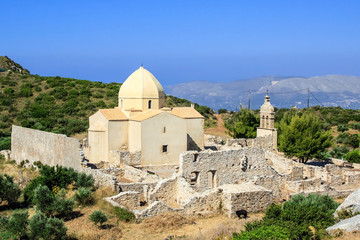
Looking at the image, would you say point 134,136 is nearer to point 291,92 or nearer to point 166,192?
Result: point 166,192

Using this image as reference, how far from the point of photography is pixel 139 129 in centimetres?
2594

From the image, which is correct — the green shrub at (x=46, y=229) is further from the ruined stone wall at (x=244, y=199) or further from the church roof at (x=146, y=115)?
the church roof at (x=146, y=115)

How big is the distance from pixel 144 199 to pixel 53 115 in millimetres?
32018

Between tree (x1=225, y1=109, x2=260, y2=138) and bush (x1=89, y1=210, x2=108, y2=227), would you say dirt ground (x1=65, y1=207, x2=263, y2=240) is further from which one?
tree (x1=225, y1=109, x2=260, y2=138)

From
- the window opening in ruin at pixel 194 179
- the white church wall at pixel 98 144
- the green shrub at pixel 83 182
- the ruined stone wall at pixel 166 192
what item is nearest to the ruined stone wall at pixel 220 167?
the window opening in ruin at pixel 194 179

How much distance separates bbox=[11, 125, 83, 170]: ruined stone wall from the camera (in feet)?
77.5

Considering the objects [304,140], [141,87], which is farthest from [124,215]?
[304,140]

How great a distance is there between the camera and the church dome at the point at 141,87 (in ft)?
90.5

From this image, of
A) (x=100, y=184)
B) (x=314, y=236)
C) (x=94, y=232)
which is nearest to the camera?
(x=314, y=236)

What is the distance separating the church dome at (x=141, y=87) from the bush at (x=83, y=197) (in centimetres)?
1162

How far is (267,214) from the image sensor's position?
47.5 ft

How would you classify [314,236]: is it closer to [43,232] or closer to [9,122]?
[43,232]

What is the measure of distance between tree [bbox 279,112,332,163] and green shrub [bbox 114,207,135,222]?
15.3 m

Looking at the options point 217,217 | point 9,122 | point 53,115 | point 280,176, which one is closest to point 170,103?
point 53,115
